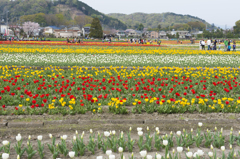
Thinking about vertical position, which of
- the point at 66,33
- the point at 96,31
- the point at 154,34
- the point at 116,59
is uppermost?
the point at 154,34

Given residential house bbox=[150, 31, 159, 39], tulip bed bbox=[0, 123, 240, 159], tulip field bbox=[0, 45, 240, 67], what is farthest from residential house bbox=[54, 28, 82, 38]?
tulip bed bbox=[0, 123, 240, 159]

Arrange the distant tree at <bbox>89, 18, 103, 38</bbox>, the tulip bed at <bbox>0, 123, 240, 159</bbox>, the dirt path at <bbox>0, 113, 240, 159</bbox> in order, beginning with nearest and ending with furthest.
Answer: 1. the tulip bed at <bbox>0, 123, 240, 159</bbox>
2. the dirt path at <bbox>0, 113, 240, 159</bbox>
3. the distant tree at <bbox>89, 18, 103, 38</bbox>

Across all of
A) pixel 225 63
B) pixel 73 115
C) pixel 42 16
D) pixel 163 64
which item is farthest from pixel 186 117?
pixel 42 16

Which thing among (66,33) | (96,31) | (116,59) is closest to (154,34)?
(66,33)

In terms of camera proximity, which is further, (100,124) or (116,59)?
(116,59)

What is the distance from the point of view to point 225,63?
55.5ft

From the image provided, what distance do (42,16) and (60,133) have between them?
6514 inches

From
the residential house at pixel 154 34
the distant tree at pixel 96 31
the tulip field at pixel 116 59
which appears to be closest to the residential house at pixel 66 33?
the residential house at pixel 154 34

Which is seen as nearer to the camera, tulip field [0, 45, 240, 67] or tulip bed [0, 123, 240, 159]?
tulip bed [0, 123, 240, 159]

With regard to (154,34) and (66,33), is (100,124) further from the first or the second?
(154,34)

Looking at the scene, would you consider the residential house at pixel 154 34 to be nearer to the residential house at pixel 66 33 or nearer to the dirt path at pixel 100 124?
the residential house at pixel 66 33

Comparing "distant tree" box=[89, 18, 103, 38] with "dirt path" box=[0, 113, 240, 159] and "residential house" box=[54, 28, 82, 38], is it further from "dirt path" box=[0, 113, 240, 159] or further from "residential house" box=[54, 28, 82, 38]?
"dirt path" box=[0, 113, 240, 159]

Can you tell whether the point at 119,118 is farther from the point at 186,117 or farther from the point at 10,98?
the point at 10,98

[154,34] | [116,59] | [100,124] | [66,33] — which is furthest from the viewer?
[154,34]
